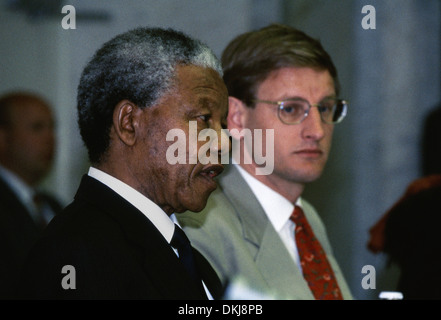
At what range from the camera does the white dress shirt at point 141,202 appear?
3.92ft

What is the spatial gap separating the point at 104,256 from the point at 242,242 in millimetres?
761

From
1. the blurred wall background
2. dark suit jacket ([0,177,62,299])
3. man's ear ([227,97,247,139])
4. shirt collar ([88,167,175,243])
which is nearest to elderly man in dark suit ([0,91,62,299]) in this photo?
the blurred wall background

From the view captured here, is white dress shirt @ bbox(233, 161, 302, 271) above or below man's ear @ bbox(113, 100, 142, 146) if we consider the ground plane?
→ below

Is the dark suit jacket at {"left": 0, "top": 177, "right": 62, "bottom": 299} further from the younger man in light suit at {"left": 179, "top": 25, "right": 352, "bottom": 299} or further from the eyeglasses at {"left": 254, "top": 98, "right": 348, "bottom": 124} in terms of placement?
the eyeglasses at {"left": 254, "top": 98, "right": 348, "bottom": 124}

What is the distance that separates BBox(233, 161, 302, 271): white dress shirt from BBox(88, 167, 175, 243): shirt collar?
741mm

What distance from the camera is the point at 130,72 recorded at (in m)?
1.17

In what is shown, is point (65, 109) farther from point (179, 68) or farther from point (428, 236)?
point (179, 68)

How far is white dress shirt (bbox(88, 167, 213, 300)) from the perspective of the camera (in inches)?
47.1

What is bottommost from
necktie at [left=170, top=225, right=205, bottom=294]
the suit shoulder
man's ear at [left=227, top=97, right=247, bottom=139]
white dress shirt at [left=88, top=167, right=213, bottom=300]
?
necktie at [left=170, top=225, right=205, bottom=294]

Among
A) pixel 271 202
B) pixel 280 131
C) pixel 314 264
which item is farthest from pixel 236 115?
pixel 314 264

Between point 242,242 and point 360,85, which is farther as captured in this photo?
→ point 360,85

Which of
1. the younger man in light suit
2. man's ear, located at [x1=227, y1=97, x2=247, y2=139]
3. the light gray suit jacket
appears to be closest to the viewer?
the light gray suit jacket

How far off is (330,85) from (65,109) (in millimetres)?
2410

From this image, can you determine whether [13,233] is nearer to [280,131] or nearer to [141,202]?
[280,131]
